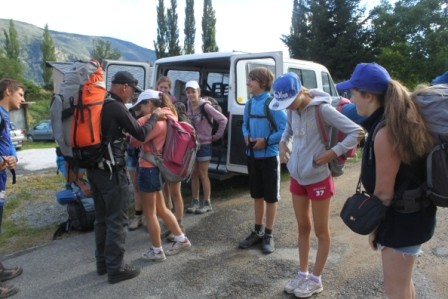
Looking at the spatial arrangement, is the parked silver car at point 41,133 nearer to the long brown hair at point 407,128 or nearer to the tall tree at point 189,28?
the tall tree at point 189,28

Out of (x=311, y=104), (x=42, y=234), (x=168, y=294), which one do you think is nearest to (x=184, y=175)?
(x=168, y=294)

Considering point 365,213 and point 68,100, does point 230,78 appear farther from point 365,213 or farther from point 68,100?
point 365,213

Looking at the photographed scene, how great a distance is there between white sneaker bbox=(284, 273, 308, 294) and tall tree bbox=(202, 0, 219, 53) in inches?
1725

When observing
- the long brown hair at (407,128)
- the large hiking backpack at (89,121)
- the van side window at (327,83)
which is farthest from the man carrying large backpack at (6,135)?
the van side window at (327,83)

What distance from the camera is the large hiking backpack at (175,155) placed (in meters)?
3.69

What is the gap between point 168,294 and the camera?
3.15 metres

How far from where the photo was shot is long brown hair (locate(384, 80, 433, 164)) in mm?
1717

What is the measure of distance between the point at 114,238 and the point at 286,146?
1721 mm

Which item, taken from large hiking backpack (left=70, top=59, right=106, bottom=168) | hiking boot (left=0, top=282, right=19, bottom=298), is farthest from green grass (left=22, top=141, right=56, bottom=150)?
large hiking backpack (left=70, top=59, right=106, bottom=168)

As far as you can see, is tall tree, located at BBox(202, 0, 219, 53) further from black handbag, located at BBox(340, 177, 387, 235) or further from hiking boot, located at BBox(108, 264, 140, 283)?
black handbag, located at BBox(340, 177, 387, 235)

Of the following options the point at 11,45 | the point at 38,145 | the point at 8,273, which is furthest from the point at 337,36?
the point at 11,45

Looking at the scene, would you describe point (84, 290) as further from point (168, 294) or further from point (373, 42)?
point (373, 42)

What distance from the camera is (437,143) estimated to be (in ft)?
5.70

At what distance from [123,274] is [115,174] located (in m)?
0.92
